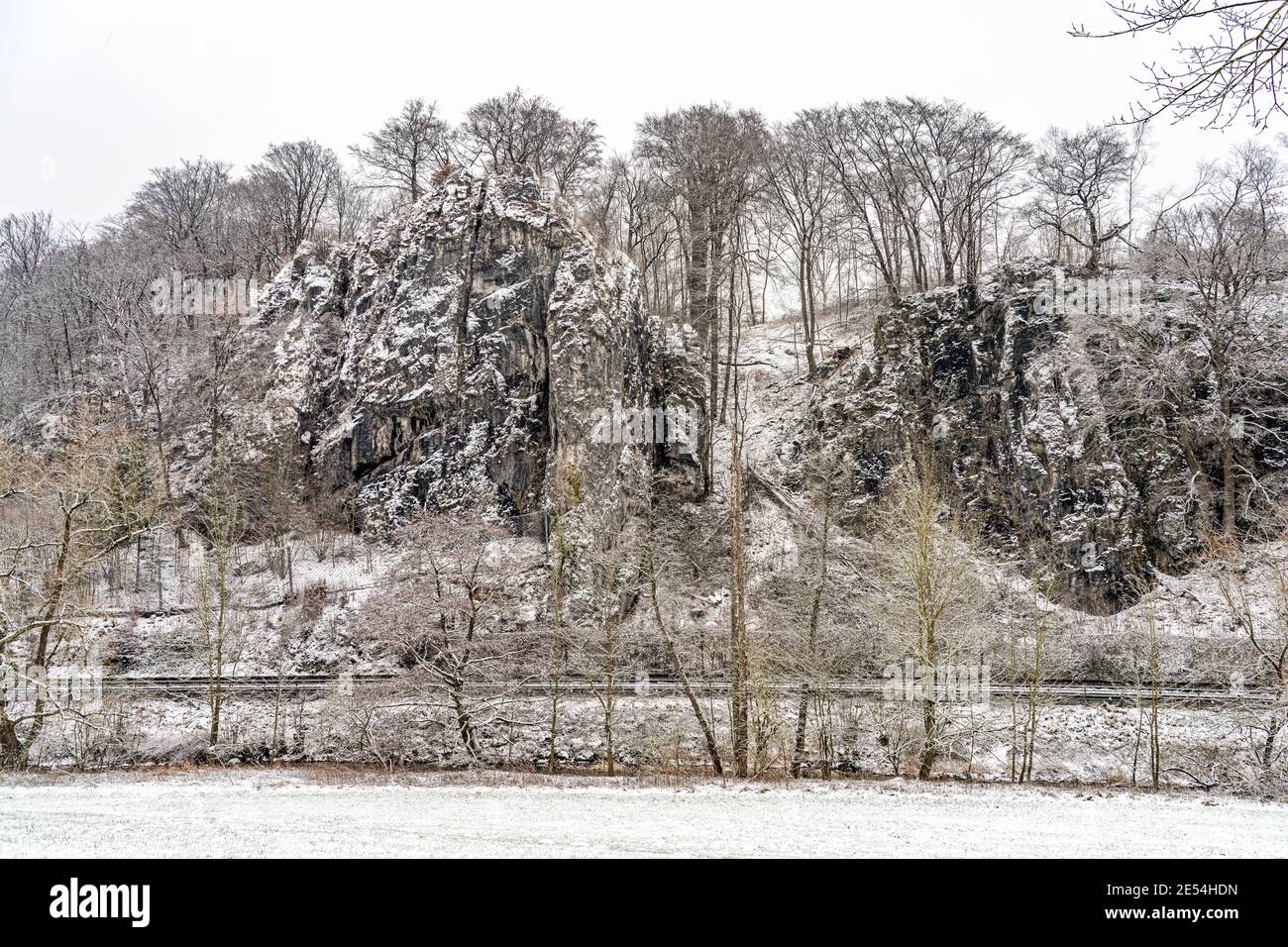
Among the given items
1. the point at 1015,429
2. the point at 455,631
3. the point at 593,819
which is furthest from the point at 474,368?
the point at 593,819

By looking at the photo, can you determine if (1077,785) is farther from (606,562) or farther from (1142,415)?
(1142,415)

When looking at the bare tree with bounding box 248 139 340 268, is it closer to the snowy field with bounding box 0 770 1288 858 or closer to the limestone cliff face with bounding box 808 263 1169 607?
the limestone cliff face with bounding box 808 263 1169 607

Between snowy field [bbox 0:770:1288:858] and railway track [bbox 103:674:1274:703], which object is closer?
snowy field [bbox 0:770:1288:858]

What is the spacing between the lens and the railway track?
1884 centimetres

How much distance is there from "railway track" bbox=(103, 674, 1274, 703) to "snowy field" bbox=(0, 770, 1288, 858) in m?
4.14

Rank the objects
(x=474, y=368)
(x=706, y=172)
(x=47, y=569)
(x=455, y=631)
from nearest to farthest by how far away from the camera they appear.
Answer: (x=455, y=631)
(x=47, y=569)
(x=474, y=368)
(x=706, y=172)

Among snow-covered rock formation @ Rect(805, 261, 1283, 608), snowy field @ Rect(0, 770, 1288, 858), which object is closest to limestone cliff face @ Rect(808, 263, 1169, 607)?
snow-covered rock formation @ Rect(805, 261, 1283, 608)

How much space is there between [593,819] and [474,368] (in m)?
22.2

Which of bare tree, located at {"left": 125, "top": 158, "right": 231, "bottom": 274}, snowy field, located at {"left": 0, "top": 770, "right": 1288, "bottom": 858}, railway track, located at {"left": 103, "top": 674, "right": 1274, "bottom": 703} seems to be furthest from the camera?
bare tree, located at {"left": 125, "top": 158, "right": 231, "bottom": 274}

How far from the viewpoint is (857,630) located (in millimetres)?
19125

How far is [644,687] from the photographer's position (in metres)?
21.1

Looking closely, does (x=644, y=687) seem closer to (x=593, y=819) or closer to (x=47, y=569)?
(x=593, y=819)
